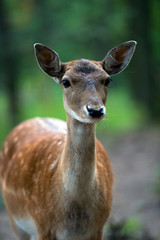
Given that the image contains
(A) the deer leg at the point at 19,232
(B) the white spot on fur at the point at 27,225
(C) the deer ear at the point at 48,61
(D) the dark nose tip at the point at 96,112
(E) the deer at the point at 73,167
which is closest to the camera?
(D) the dark nose tip at the point at 96,112

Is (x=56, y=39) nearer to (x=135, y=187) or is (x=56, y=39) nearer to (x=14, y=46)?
(x=14, y=46)

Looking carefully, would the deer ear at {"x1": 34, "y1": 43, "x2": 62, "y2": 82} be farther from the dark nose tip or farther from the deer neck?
the dark nose tip

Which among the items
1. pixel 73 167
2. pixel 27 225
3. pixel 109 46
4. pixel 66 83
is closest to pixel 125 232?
pixel 27 225

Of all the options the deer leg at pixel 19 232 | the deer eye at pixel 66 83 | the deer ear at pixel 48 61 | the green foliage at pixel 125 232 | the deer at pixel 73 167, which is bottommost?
the green foliage at pixel 125 232

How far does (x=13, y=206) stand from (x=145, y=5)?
9.63 metres

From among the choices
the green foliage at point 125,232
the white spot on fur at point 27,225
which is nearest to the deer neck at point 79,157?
the white spot on fur at point 27,225

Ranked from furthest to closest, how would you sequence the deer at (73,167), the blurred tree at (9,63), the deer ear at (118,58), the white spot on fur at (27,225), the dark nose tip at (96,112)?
the blurred tree at (9,63)
the white spot on fur at (27,225)
the deer ear at (118,58)
the deer at (73,167)
the dark nose tip at (96,112)

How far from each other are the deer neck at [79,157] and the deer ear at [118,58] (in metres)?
0.69

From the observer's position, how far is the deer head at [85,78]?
3.15 m

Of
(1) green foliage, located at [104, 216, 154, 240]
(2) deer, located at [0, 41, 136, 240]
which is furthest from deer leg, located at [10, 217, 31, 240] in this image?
(1) green foliage, located at [104, 216, 154, 240]

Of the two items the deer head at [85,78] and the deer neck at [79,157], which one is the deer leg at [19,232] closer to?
the deer neck at [79,157]

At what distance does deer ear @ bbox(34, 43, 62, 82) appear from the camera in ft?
12.4

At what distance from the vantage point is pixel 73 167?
3.55 meters

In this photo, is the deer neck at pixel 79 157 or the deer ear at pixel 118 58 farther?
the deer ear at pixel 118 58
